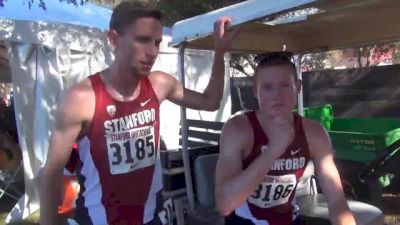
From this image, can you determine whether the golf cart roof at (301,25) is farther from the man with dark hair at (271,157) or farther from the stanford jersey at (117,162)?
the stanford jersey at (117,162)

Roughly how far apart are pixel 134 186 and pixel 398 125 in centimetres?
620

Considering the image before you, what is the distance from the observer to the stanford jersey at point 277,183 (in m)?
2.48

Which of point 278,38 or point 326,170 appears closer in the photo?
point 326,170

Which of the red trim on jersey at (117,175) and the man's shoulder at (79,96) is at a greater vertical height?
the man's shoulder at (79,96)

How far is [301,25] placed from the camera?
12.1ft

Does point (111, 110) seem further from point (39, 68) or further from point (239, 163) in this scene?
point (39, 68)

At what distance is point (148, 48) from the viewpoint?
2.38 metres

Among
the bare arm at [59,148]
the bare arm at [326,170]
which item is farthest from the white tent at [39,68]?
the bare arm at [326,170]

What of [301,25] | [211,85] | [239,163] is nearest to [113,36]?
[211,85]

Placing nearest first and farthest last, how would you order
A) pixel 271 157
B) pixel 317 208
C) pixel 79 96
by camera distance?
pixel 271 157 < pixel 79 96 < pixel 317 208

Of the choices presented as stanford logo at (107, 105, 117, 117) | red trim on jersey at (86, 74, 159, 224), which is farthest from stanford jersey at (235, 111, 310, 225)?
stanford logo at (107, 105, 117, 117)

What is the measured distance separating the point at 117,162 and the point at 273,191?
2.42ft

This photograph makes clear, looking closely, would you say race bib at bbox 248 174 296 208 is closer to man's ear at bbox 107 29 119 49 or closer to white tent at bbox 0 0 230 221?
man's ear at bbox 107 29 119 49

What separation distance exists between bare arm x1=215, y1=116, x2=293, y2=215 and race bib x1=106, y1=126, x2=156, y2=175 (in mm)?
343
